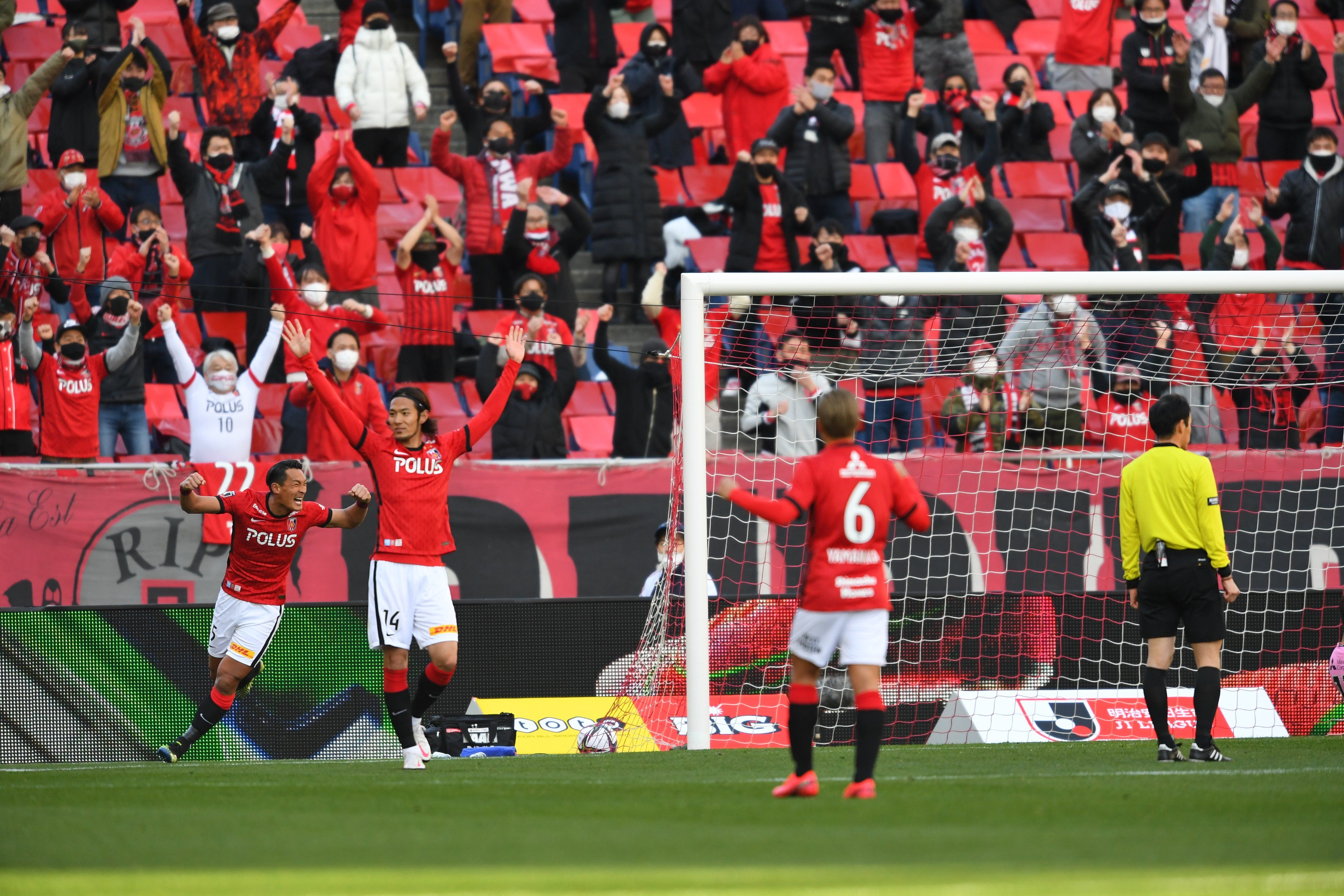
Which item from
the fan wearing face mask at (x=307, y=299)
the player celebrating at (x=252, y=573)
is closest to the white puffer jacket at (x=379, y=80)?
the fan wearing face mask at (x=307, y=299)

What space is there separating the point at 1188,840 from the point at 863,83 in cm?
1184

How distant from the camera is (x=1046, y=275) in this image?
9242 mm

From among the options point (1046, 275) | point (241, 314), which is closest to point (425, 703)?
point (1046, 275)

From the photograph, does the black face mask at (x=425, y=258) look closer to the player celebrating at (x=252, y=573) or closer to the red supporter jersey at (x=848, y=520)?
the player celebrating at (x=252, y=573)

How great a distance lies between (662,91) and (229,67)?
13.2 feet

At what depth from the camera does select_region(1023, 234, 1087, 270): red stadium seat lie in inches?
621

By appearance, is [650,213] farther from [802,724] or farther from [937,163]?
[802,724]

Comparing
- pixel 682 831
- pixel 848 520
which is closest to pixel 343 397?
pixel 848 520

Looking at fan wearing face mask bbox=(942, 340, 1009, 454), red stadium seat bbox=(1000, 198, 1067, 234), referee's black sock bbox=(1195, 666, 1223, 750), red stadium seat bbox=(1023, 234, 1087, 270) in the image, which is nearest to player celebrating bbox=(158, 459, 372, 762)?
referee's black sock bbox=(1195, 666, 1223, 750)

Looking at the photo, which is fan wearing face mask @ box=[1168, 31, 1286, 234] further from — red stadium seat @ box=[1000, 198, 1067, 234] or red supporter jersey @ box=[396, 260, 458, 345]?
red supporter jersey @ box=[396, 260, 458, 345]

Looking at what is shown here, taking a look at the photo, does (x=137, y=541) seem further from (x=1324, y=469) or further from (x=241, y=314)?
(x=1324, y=469)

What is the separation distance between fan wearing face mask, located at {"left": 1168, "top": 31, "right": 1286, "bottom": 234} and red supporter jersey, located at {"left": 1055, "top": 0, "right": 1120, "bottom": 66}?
1162 millimetres

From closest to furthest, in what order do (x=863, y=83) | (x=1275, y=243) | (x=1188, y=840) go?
1. (x=1188, y=840)
2. (x=1275, y=243)
3. (x=863, y=83)

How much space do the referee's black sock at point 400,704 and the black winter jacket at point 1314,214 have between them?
35.3ft
